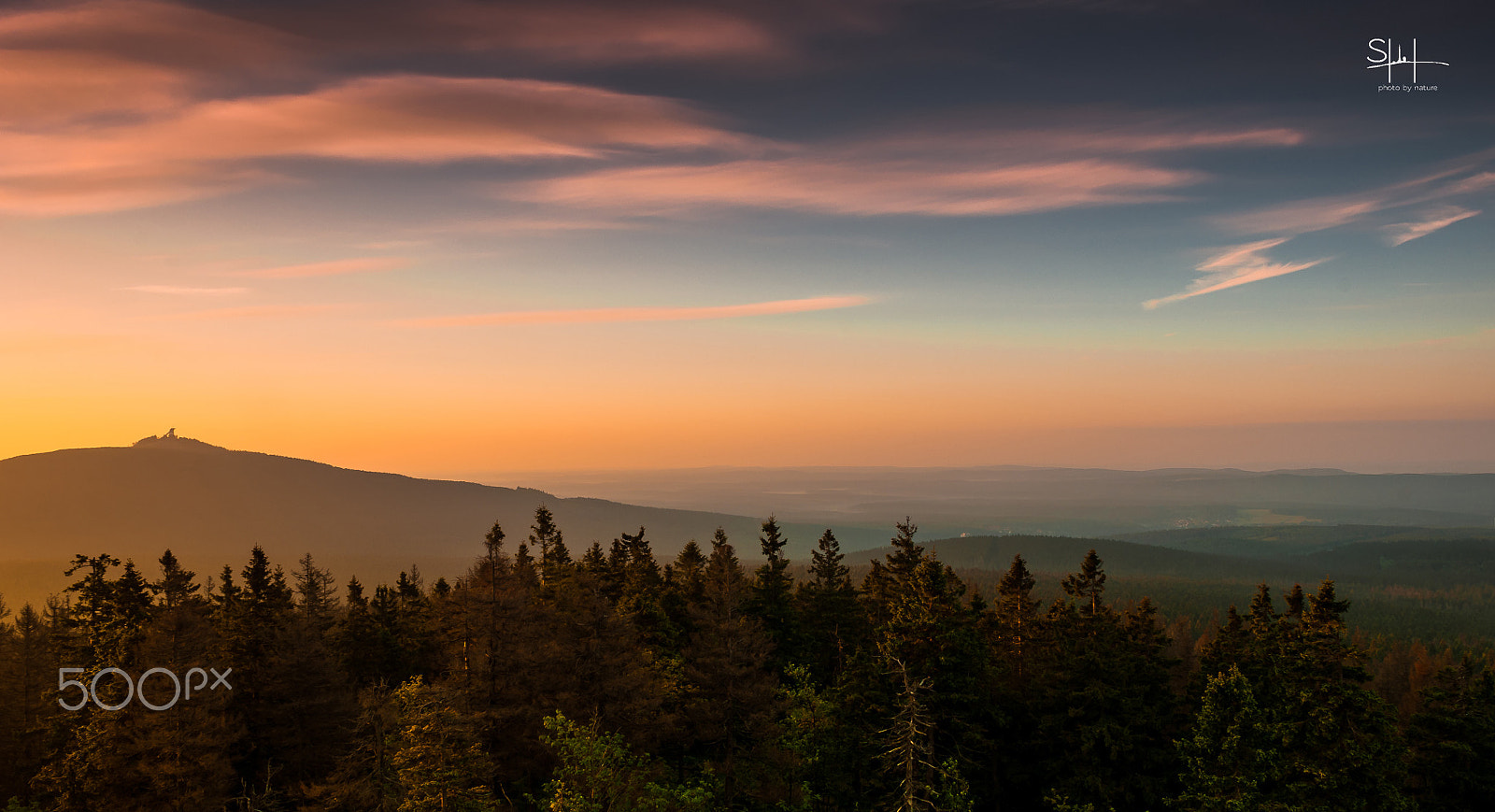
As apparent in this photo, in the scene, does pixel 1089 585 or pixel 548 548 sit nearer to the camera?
pixel 1089 585

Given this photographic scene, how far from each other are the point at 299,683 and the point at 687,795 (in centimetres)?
2573

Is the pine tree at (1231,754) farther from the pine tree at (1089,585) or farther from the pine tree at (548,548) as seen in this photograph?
the pine tree at (548,548)

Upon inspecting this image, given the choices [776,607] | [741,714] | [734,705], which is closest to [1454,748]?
[776,607]

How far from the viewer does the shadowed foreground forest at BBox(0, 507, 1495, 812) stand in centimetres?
3397

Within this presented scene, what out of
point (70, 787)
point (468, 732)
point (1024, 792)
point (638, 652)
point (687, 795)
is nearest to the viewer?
point (468, 732)

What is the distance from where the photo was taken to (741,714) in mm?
39469

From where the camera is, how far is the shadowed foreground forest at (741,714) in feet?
111

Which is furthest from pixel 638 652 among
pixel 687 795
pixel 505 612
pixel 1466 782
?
pixel 1466 782

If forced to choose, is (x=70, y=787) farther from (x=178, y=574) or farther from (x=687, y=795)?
(x=687, y=795)

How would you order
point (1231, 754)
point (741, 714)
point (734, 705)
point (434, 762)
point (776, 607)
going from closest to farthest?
point (434, 762) < point (1231, 754) < point (734, 705) < point (741, 714) < point (776, 607)

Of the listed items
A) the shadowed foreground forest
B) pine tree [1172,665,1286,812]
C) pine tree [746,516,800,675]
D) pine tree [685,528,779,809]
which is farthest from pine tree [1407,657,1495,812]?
pine tree [685,528,779,809]

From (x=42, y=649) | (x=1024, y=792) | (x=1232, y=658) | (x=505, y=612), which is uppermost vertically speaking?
(x=505, y=612)

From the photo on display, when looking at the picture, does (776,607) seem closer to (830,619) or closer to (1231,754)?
(830,619)

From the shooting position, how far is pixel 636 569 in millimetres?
63938
